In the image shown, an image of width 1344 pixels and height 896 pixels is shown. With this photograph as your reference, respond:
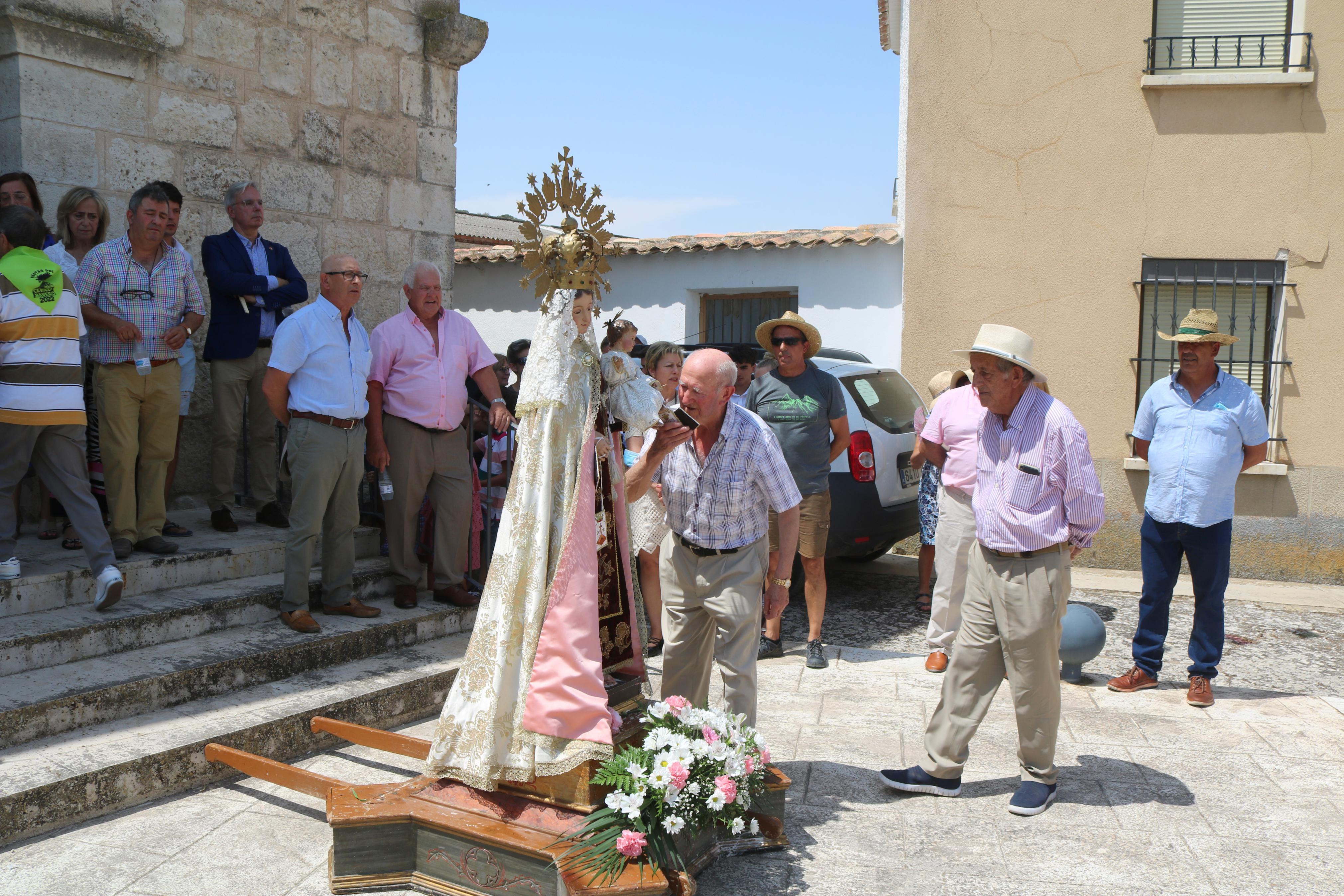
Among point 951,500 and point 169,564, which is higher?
point 951,500

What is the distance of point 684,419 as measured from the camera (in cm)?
392

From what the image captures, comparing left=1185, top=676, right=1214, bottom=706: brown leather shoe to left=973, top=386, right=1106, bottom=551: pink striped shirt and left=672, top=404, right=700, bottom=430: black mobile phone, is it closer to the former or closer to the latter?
left=973, top=386, right=1106, bottom=551: pink striped shirt

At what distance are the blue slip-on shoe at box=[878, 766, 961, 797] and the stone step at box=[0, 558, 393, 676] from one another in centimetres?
299

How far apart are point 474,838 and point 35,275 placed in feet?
10.5

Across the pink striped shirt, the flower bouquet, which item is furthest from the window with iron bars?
the flower bouquet

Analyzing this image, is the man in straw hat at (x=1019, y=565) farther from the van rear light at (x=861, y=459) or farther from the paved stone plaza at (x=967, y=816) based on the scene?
the van rear light at (x=861, y=459)

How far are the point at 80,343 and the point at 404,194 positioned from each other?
3.04 metres

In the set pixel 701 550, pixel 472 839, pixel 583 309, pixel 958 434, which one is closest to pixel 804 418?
pixel 958 434

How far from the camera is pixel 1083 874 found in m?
3.61

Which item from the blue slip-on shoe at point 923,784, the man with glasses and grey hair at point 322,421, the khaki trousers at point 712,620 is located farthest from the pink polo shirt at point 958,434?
the man with glasses and grey hair at point 322,421

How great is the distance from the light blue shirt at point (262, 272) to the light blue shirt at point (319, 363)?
1050 millimetres

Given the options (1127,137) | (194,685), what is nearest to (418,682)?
(194,685)

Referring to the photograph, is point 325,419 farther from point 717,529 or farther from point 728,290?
point 728,290

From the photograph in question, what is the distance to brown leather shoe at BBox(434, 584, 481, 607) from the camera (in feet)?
19.2
